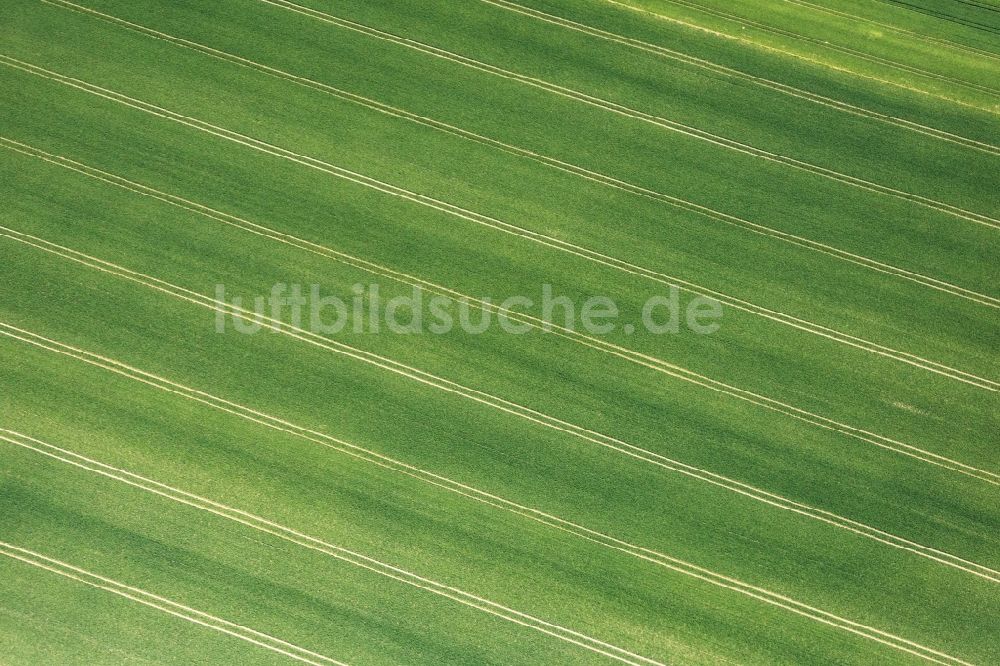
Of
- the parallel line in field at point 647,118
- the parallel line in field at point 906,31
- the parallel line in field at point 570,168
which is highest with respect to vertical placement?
the parallel line in field at point 906,31

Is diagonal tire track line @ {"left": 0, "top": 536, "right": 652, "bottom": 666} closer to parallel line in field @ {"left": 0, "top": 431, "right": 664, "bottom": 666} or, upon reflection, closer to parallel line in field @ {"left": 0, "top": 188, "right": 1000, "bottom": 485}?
parallel line in field @ {"left": 0, "top": 431, "right": 664, "bottom": 666}

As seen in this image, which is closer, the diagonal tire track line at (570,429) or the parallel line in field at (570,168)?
the diagonal tire track line at (570,429)

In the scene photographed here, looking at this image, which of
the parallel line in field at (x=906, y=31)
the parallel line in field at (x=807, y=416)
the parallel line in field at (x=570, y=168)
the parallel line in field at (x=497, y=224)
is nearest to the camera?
the parallel line in field at (x=807, y=416)

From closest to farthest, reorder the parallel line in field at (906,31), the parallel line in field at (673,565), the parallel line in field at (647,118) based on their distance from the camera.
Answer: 1. the parallel line in field at (673,565)
2. the parallel line in field at (647,118)
3. the parallel line in field at (906,31)

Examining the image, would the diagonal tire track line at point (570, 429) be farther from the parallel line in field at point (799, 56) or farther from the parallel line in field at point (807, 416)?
the parallel line in field at point (799, 56)

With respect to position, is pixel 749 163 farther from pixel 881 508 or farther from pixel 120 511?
pixel 120 511

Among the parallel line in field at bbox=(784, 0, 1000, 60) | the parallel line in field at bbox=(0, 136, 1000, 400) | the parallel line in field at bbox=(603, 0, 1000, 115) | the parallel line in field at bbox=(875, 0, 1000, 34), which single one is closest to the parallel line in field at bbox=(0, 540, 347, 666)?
the parallel line in field at bbox=(0, 136, 1000, 400)

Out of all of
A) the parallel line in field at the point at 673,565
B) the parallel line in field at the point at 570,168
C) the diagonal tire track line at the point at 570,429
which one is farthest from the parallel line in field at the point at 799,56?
the parallel line in field at the point at 673,565

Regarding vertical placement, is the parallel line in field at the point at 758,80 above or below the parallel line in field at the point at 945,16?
below
